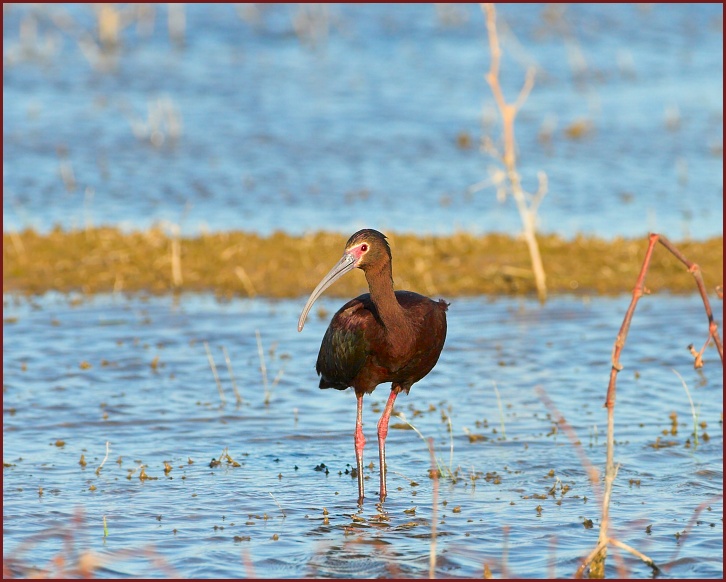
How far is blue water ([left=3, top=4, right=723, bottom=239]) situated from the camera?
15.2 meters

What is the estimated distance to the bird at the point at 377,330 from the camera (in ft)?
22.1

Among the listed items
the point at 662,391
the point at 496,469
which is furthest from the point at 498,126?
the point at 496,469

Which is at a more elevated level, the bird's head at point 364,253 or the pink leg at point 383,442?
Answer: the bird's head at point 364,253

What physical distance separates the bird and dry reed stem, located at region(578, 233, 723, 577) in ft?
5.85

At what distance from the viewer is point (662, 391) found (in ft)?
29.2

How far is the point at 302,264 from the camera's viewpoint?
472 inches

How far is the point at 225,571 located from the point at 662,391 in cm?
422

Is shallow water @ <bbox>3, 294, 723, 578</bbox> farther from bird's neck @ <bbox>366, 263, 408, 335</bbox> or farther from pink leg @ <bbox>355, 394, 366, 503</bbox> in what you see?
bird's neck @ <bbox>366, 263, 408, 335</bbox>

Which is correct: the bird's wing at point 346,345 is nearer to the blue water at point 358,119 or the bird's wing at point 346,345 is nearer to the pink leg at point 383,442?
the pink leg at point 383,442

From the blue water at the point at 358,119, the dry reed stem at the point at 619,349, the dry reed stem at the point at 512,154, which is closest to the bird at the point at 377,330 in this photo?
the dry reed stem at the point at 619,349

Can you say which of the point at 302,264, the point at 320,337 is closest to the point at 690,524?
the point at 320,337

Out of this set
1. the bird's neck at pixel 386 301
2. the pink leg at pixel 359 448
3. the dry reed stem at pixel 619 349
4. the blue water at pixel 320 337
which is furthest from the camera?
the pink leg at pixel 359 448

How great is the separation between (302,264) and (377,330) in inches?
207

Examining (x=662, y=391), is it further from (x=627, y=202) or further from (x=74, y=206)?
(x=74, y=206)
